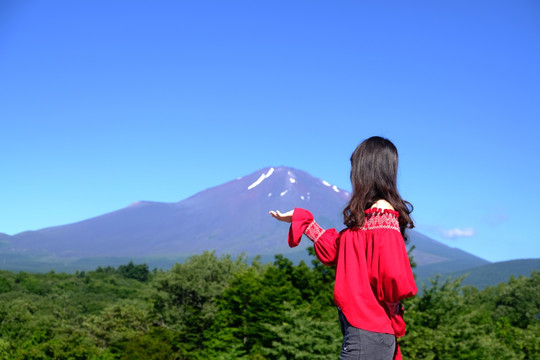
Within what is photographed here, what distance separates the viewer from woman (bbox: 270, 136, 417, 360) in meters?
3.12

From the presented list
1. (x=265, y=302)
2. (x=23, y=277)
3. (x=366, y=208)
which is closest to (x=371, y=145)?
(x=366, y=208)

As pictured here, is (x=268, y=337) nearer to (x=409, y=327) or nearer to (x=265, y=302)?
(x=265, y=302)

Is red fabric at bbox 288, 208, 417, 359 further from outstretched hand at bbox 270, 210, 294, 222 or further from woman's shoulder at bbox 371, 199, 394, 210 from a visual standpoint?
outstretched hand at bbox 270, 210, 294, 222

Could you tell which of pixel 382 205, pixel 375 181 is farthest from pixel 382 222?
pixel 375 181

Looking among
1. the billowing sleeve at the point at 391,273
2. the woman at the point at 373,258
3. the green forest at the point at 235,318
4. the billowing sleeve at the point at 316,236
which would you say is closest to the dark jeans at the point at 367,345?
the woman at the point at 373,258

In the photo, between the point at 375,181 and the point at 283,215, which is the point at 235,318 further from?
the point at 375,181

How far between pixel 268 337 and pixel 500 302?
3874 centimetres

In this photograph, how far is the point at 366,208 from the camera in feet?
10.9

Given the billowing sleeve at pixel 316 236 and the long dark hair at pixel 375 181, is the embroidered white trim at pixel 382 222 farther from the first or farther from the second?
the billowing sleeve at pixel 316 236

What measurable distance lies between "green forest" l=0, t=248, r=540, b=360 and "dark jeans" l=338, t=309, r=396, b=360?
20.0 m

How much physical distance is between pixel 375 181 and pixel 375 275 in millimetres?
528

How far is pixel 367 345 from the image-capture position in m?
3.08

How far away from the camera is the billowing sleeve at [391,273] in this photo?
3109mm

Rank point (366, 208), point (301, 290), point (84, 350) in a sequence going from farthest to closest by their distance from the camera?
1. point (301, 290)
2. point (84, 350)
3. point (366, 208)
